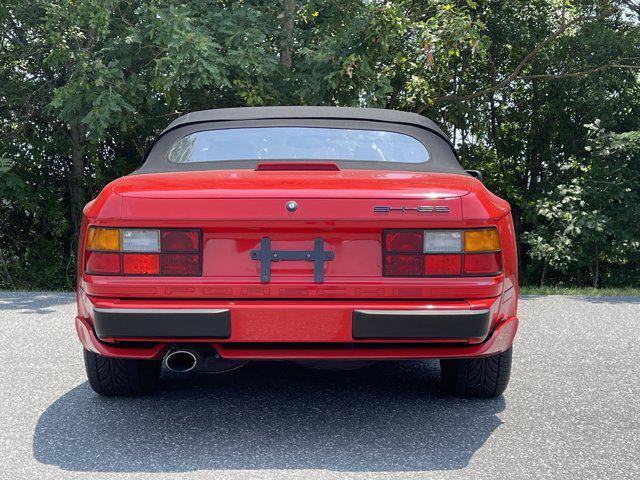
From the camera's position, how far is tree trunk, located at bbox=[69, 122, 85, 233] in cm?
1540

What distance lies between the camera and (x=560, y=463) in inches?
132

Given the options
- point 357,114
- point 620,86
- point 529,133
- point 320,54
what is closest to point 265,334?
point 357,114

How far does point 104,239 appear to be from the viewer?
3.56 m

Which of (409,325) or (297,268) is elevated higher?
(297,268)

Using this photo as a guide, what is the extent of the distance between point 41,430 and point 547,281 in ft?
48.5

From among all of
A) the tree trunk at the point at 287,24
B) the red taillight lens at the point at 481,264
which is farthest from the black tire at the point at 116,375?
the tree trunk at the point at 287,24

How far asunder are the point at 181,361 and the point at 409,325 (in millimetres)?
1031

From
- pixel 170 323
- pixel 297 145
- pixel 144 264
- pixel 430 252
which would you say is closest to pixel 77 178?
pixel 297 145

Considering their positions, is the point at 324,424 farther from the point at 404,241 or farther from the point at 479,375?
the point at 404,241

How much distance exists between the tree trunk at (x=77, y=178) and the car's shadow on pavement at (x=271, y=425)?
11.3 metres

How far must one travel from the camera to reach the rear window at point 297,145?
14.3 feet

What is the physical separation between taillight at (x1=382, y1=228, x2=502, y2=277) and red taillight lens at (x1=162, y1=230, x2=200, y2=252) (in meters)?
0.78

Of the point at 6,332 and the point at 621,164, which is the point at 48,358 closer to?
the point at 6,332

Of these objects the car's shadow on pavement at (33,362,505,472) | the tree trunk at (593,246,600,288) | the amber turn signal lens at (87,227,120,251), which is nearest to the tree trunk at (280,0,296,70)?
the tree trunk at (593,246,600,288)
